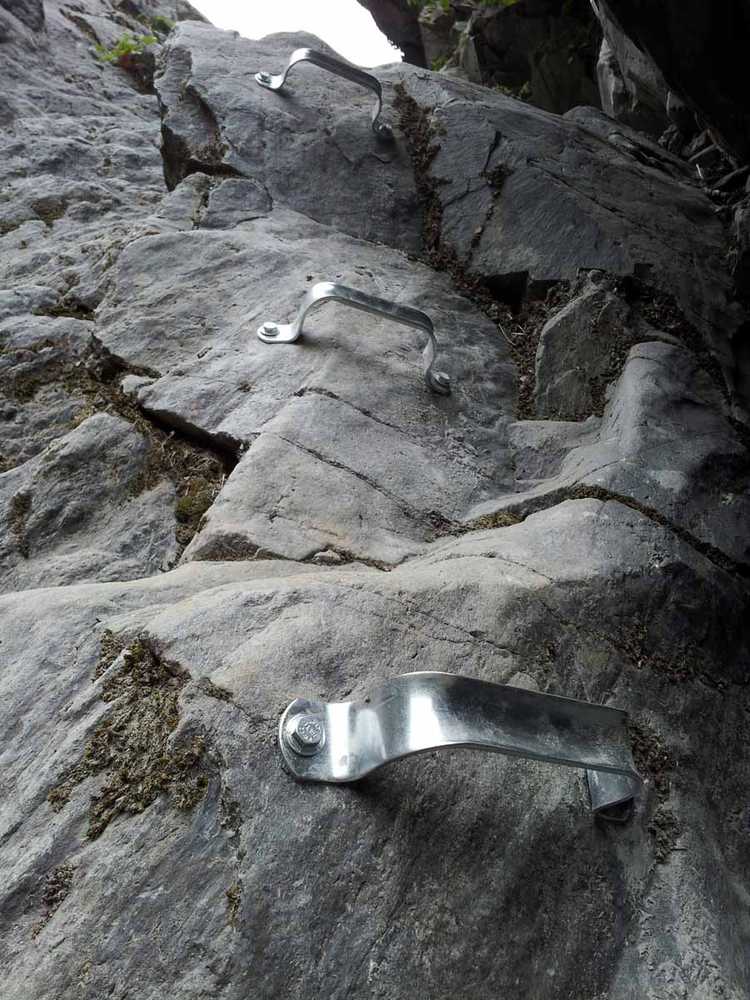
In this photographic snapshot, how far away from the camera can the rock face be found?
1621 mm

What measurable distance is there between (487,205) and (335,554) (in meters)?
2.91

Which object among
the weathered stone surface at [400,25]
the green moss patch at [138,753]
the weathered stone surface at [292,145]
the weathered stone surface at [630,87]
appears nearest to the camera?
the green moss patch at [138,753]

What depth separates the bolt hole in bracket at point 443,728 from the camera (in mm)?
1603

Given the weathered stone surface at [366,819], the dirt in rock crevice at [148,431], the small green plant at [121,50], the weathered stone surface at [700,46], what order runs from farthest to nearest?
the small green plant at [121,50] → the weathered stone surface at [700,46] → the dirt in rock crevice at [148,431] → the weathered stone surface at [366,819]

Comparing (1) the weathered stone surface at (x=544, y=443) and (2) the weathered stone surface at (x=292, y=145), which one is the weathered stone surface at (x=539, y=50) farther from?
(1) the weathered stone surface at (x=544, y=443)

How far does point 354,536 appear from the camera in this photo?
269 centimetres

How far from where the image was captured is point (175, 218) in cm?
443

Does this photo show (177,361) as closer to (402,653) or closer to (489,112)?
(402,653)

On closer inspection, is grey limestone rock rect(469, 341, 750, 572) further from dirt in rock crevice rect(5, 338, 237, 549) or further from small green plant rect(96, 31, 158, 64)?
small green plant rect(96, 31, 158, 64)

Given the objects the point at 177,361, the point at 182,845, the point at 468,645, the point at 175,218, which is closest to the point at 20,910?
the point at 182,845

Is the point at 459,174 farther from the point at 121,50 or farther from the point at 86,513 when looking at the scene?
the point at 121,50

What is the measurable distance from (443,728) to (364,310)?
2396 mm

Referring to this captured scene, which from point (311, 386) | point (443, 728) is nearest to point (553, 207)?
point (311, 386)

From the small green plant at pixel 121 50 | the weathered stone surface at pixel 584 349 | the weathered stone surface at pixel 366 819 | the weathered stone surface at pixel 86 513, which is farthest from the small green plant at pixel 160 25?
the weathered stone surface at pixel 366 819
